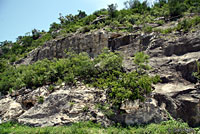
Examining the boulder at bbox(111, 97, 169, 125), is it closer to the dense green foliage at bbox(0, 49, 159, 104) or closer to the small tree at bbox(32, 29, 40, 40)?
the dense green foliage at bbox(0, 49, 159, 104)

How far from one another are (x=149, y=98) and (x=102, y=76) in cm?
490

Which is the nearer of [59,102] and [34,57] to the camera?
[59,102]

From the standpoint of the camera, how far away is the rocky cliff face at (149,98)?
12492mm

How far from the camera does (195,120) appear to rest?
11680 mm

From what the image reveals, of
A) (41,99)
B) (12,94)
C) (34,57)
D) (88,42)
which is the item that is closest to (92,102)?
(41,99)

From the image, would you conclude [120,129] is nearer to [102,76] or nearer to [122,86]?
[122,86]

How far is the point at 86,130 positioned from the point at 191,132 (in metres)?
6.29

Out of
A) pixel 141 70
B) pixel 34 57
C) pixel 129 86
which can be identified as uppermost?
pixel 34 57

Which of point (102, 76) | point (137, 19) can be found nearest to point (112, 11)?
point (137, 19)

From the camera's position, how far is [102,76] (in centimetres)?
1633

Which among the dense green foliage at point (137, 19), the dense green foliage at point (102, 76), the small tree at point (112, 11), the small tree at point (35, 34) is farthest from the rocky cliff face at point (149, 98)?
the small tree at point (35, 34)

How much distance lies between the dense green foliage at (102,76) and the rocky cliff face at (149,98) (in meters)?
0.87

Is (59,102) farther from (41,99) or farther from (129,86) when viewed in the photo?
(129,86)

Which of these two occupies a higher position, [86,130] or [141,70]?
[141,70]
